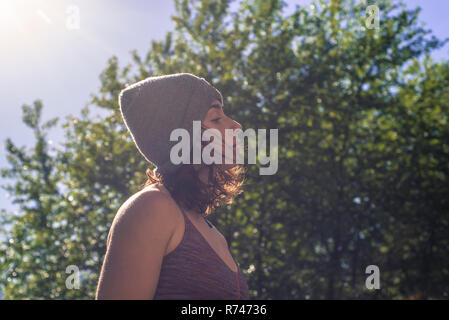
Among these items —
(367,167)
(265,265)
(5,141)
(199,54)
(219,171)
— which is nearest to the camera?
(219,171)

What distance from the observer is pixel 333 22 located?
12367 millimetres

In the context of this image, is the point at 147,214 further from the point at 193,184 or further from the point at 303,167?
the point at 303,167

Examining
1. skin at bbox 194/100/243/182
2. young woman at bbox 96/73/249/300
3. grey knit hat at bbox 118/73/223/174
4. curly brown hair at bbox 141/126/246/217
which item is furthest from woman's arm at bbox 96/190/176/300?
skin at bbox 194/100/243/182

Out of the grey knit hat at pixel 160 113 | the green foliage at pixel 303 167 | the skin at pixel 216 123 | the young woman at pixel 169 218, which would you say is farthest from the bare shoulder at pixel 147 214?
the green foliage at pixel 303 167

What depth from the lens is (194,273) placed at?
1.51 metres

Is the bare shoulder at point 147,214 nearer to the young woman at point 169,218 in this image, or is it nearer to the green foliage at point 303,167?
the young woman at point 169,218

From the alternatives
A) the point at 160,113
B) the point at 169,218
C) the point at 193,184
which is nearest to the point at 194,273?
the point at 169,218

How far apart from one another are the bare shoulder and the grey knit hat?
343 millimetres

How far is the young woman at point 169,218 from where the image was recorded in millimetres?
1320

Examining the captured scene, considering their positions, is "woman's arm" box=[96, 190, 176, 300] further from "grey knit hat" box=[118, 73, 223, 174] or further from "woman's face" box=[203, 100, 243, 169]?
"woman's face" box=[203, 100, 243, 169]

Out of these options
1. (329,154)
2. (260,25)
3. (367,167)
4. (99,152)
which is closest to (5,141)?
(99,152)

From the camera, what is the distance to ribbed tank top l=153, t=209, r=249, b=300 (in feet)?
4.74
